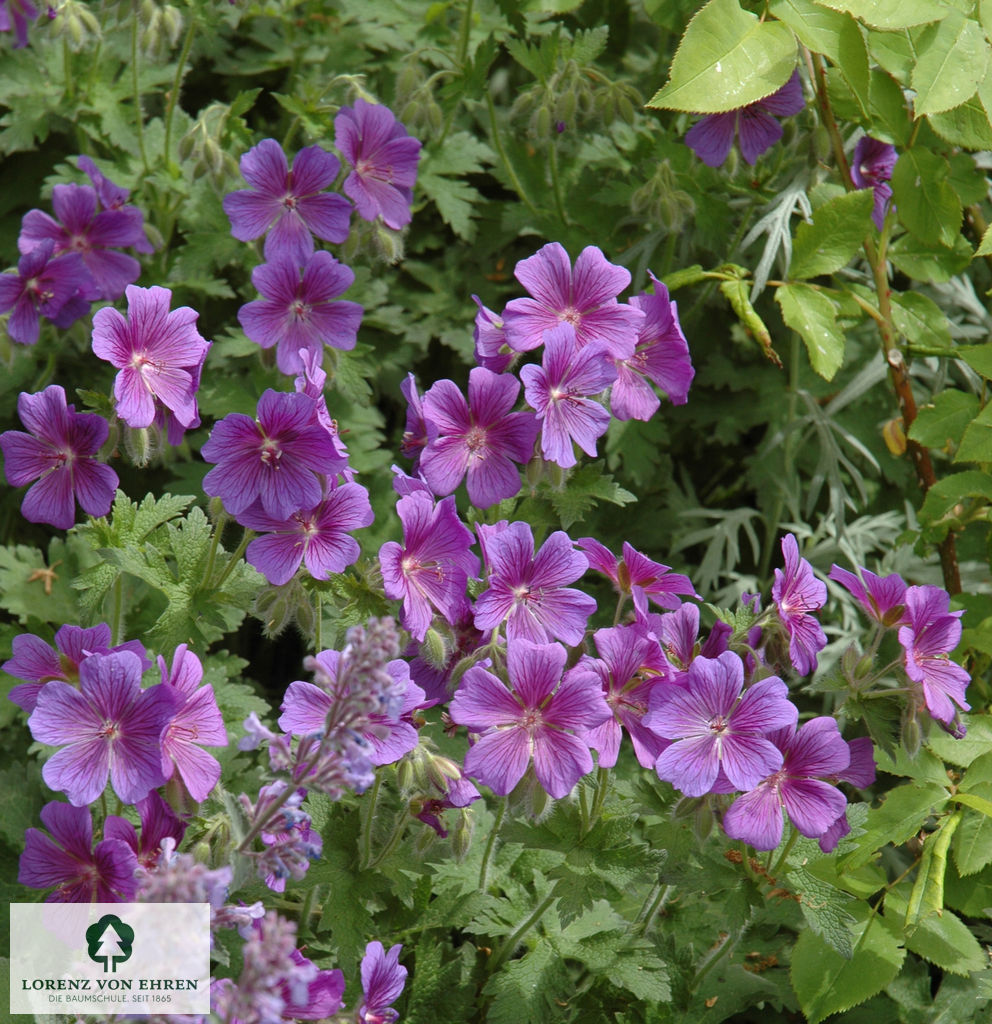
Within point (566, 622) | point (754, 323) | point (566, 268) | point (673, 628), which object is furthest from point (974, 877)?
point (566, 268)

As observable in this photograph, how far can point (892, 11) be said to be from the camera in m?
1.66

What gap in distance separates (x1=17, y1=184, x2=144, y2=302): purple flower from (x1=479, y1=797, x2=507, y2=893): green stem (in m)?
1.31

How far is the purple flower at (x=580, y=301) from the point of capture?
173 cm

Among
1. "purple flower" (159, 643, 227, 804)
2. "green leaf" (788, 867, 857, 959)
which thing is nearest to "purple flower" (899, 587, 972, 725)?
"green leaf" (788, 867, 857, 959)

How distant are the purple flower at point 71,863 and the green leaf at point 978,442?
4.57 ft

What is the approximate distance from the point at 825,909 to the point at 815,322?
0.95 metres

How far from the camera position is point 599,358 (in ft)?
5.39

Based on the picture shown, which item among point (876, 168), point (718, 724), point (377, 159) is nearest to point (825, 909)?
point (718, 724)

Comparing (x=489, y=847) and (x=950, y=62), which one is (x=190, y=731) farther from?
(x=950, y=62)

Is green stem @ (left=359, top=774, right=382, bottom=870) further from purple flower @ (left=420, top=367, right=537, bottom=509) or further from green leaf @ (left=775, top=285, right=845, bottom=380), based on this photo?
green leaf @ (left=775, top=285, right=845, bottom=380)

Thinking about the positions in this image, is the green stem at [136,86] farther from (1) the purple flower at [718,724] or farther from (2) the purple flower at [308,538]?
(1) the purple flower at [718,724]

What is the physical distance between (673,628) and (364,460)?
109 centimetres

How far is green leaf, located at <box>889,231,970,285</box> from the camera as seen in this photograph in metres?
2.21

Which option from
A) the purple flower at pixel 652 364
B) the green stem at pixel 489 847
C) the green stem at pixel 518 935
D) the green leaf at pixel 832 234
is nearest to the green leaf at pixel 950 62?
the green leaf at pixel 832 234
